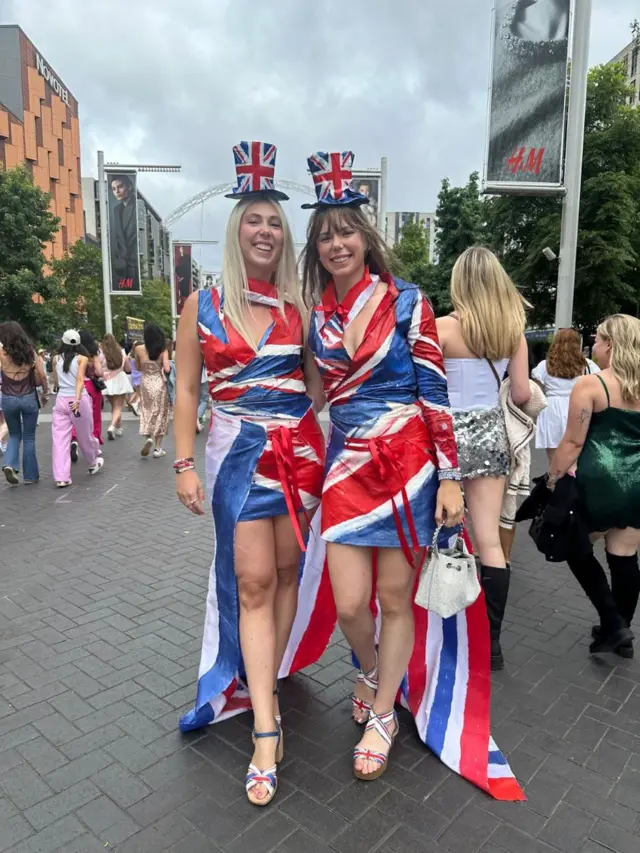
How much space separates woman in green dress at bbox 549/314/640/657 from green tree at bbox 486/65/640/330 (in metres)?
15.6

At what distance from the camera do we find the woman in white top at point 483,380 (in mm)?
2941

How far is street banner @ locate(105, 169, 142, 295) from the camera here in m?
21.2

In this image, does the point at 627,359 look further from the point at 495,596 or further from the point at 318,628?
the point at 318,628

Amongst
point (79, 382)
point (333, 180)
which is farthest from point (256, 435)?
point (79, 382)

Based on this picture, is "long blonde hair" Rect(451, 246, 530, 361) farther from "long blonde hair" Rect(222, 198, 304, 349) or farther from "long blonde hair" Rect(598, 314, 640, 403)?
"long blonde hair" Rect(222, 198, 304, 349)

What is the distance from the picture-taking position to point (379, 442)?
87.4 inches

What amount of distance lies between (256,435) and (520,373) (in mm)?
1518

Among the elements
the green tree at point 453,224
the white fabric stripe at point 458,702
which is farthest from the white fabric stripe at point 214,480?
the green tree at point 453,224

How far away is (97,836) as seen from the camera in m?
2.04

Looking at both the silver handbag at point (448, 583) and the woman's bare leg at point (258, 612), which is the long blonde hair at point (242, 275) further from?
the silver handbag at point (448, 583)

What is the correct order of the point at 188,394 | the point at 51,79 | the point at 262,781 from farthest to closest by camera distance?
1. the point at 51,79
2. the point at 188,394
3. the point at 262,781

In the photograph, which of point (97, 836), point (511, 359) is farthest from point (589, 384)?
point (97, 836)

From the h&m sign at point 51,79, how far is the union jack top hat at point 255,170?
52953 millimetres

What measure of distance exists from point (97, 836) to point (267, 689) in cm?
70
